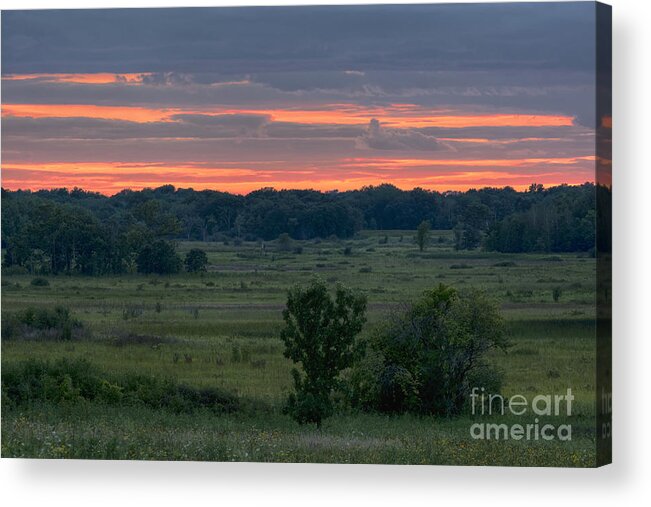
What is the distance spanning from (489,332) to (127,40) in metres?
6.33

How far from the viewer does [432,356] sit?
20906mm

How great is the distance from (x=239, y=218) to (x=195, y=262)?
2.97ft

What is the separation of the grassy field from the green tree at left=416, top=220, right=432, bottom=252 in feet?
0.36

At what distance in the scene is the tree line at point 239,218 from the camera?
21.1 metres

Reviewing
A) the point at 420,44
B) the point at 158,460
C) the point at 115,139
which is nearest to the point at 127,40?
the point at 115,139

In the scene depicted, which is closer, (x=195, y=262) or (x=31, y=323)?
(x=31, y=323)

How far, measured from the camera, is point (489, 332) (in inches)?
816

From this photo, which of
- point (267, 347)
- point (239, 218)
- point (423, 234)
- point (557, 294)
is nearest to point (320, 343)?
point (267, 347)

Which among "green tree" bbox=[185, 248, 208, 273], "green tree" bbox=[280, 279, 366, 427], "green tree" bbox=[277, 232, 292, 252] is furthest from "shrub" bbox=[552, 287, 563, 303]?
"green tree" bbox=[185, 248, 208, 273]

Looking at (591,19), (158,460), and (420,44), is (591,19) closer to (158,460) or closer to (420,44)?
(420,44)

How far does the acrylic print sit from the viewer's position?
20.1 m

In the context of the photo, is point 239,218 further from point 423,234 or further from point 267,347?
point 423,234

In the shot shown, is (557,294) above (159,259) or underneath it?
underneath

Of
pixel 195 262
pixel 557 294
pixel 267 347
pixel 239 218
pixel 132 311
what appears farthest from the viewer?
pixel 195 262
